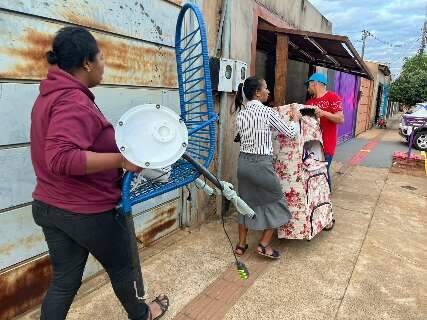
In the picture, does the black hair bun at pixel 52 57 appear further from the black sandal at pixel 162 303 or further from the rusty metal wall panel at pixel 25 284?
the black sandal at pixel 162 303

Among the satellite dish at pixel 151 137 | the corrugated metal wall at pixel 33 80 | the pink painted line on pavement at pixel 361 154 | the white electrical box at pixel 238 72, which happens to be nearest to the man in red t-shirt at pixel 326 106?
the white electrical box at pixel 238 72

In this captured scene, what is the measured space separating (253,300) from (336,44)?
3.00m

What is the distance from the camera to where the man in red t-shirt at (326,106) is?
147 inches

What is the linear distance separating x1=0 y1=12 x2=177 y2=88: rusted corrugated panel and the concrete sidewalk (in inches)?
60.3

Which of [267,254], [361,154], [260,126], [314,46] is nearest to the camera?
[260,126]

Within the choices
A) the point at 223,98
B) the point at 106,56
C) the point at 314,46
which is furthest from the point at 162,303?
the point at 314,46

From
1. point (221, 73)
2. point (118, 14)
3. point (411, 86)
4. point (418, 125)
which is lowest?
point (418, 125)

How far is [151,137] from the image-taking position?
4.64 ft

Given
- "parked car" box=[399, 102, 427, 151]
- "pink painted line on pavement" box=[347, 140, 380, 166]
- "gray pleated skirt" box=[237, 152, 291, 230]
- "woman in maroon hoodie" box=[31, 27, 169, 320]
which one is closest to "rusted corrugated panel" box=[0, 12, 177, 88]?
"woman in maroon hoodie" box=[31, 27, 169, 320]

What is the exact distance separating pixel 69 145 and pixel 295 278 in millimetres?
2242

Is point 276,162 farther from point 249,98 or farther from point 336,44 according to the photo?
point 336,44

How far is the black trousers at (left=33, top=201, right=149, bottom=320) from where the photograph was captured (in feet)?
5.22

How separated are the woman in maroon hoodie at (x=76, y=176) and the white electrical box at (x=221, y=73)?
7.02 feet

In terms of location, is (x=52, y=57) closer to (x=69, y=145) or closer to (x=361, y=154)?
(x=69, y=145)
